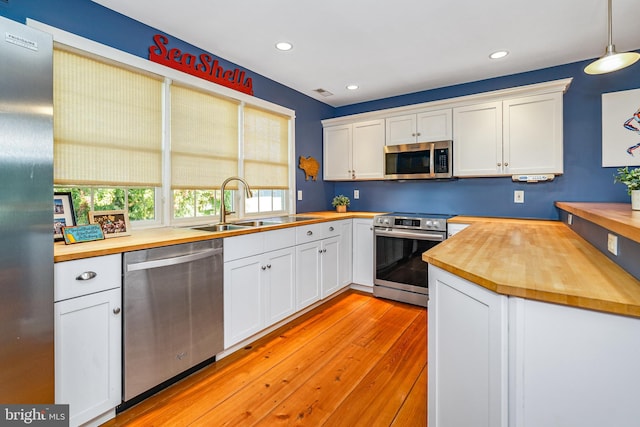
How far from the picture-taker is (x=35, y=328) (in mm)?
1322

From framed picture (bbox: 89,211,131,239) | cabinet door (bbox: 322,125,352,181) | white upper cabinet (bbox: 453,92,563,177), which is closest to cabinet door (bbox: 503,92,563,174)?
white upper cabinet (bbox: 453,92,563,177)

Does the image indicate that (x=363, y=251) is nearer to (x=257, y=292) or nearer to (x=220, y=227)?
(x=257, y=292)

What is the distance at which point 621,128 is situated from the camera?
2773 millimetres

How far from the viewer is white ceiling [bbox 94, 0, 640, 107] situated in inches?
81.8

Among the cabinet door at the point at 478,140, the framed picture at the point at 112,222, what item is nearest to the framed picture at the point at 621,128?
the cabinet door at the point at 478,140

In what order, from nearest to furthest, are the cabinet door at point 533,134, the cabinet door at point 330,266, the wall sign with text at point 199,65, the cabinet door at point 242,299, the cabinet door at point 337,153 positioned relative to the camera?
the cabinet door at point 242,299
the wall sign with text at point 199,65
the cabinet door at point 533,134
the cabinet door at point 330,266
the cabinet door at point 337,153

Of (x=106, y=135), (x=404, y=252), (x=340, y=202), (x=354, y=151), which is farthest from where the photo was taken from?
(x=340, y=202)

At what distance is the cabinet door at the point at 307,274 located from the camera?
288 cm

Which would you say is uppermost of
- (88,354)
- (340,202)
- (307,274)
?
(340,202)

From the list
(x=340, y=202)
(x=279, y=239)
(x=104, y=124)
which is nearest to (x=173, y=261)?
(x=279, y=239)

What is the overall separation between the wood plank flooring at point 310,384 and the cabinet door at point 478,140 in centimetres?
172

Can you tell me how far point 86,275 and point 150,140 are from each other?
1.20 meters

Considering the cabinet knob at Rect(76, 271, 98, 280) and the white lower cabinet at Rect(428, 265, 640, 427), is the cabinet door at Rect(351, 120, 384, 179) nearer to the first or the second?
the white lower cabinet at Rect(428, 265, 640, 427)

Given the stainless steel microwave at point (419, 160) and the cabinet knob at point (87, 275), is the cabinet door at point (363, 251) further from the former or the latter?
the cabinet knob at point (87, 275)
